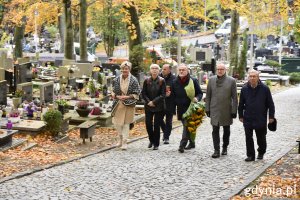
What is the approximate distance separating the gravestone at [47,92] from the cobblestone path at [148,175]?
17.1ft

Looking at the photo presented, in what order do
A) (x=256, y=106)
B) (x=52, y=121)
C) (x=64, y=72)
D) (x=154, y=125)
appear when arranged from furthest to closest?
(x=64, y=72)
(x=52, y=121)
(x=154, y=125)
(x=256, y=106)

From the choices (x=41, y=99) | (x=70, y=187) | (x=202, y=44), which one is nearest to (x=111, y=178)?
(x=70, y=187)

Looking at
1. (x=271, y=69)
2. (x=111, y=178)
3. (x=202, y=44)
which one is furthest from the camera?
(x=202, y=44)

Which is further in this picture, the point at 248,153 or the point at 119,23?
the point at 119,23

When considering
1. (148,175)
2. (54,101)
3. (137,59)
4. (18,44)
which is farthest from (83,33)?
(148,175)

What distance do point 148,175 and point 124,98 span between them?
8.83ft

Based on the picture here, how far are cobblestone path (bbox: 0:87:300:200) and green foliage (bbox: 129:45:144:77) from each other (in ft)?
27.1

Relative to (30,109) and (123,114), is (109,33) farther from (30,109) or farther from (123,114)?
(123,114)

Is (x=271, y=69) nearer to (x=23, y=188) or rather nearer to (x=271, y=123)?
(x=271, y=123)

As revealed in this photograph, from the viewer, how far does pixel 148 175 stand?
9688 millimetres

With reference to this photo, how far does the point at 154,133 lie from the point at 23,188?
4045 mm

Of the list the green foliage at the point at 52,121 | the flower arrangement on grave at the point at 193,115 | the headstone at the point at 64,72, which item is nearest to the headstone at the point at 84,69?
the headstone at the point at 64,72

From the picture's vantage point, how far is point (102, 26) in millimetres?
42062

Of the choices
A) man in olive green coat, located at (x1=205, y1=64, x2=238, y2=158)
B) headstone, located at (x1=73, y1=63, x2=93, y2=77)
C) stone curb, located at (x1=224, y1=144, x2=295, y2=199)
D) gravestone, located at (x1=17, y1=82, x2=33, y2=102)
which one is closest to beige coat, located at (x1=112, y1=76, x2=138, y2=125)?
man in olive green coat, located at (x1=205, y1=64, x2=238, y2=158)
